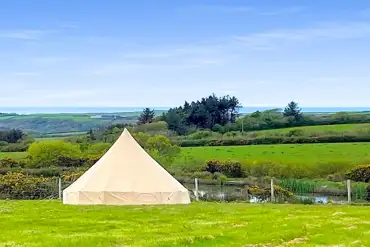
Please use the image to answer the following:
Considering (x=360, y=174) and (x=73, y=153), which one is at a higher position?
(x=73, y=153)

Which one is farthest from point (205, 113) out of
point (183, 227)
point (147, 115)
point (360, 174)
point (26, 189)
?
point (183, 227)

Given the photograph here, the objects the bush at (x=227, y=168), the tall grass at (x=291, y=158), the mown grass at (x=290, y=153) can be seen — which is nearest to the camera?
the bush at (x=227, y=168)

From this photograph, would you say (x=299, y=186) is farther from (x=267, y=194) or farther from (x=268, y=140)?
(x=268, y=140)

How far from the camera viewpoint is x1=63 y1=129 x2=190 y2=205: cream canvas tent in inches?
1294

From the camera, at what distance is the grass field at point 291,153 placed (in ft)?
214

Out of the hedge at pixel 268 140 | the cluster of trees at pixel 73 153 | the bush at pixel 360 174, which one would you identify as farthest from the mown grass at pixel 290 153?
the bush at pixel 360 174

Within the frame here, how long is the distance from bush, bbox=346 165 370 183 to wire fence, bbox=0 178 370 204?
3276 mm

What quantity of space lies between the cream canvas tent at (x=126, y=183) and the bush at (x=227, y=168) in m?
28.7

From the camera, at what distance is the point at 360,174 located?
54.2 meters

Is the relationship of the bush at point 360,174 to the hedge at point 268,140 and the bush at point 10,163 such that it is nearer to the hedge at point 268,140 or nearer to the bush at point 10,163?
the hedge at point 268,140

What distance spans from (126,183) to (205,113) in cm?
7651

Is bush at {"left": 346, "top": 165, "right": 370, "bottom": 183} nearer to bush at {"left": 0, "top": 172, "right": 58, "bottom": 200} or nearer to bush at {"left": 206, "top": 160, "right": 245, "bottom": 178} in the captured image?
bush at {"left": 206, "top": 160, "right": 245, "bottom": 178}

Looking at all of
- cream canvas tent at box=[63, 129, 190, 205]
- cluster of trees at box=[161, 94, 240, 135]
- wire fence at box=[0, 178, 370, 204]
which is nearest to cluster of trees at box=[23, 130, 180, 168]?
wire fence at box=[0, 178, 370, 204]

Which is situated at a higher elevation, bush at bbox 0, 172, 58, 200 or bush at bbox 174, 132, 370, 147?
bush at bbox 174, 132, 370, 147
